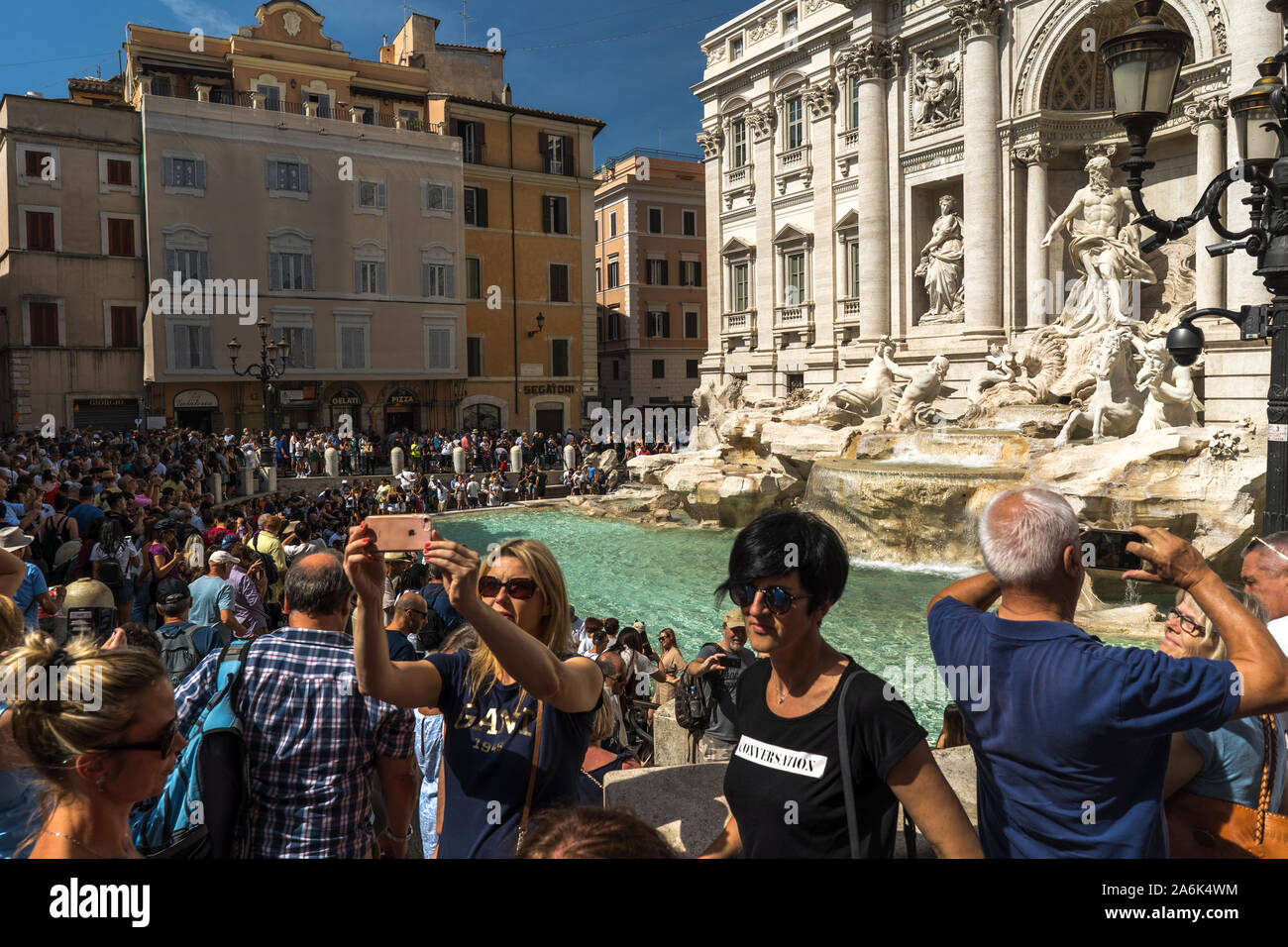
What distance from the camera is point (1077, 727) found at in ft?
6.33

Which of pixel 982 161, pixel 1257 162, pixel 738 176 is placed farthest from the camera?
pixel 738 176

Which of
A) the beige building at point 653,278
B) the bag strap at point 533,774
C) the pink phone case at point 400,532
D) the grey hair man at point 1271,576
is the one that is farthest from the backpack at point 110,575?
the beige building at point 653,278

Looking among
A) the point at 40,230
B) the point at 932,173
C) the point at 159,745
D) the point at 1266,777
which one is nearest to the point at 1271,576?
the point at 1266,777

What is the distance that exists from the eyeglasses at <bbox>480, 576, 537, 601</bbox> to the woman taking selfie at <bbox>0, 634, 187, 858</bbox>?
31.7 inches

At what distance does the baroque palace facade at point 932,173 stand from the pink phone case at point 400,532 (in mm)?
16981

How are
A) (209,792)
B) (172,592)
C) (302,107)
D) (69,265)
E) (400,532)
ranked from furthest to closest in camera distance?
(302,107) → (69,265) → (172,592) → (209,792) → (400,532)

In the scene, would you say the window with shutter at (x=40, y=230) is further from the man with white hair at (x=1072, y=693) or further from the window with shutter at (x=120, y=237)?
the man with white hair at (x=1072, y=693)

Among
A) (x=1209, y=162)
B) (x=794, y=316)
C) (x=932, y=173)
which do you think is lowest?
(x=794, y=316)

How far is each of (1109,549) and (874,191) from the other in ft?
76.9

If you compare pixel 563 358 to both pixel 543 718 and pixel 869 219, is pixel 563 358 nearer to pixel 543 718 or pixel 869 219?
pixel 869 219

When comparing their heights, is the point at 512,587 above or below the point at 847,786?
above

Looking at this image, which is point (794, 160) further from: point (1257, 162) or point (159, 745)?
point (159, 745)

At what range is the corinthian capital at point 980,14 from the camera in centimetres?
2062
